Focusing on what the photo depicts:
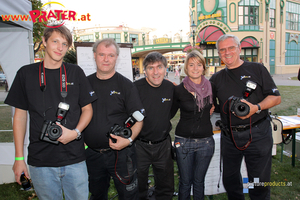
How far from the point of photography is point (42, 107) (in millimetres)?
1797

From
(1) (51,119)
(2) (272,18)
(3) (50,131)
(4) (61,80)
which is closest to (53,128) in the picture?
(3) (50,131)

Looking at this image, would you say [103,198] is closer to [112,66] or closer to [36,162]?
[36,162]

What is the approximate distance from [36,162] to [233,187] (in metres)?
2.47

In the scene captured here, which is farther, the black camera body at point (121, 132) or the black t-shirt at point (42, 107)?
the black camera body at point (121, 132)

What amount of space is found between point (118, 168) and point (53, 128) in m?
0.89

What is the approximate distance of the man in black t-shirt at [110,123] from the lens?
2.17 m

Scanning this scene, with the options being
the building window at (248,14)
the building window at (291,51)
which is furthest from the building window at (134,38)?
the building window at (291,51)

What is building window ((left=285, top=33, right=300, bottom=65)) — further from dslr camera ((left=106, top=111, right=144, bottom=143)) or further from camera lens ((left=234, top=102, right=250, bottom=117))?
dslr camera ((left=106, top=111, right=144, bottom=143))

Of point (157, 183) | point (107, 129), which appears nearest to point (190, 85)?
point (107, 129)

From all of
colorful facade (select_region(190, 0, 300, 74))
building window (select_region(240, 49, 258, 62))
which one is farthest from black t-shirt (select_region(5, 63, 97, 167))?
building window (select_region(240, 49, 258, 62))

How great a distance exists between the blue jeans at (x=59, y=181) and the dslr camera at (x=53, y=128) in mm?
A: 335

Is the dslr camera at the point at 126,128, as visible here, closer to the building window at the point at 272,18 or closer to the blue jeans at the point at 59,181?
the blue jeans at the point at 59,181

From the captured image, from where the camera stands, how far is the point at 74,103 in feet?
6.21

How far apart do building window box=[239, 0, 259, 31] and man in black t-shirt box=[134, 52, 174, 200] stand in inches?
1029
